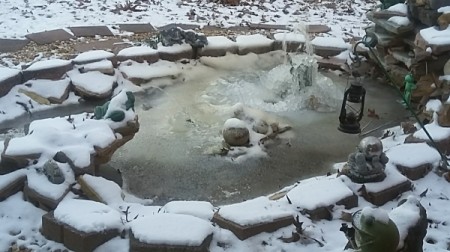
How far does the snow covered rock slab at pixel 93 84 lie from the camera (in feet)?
15.7

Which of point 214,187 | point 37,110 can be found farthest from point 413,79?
point 37,110

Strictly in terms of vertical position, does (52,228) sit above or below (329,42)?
above

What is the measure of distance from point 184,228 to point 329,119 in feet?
7.02

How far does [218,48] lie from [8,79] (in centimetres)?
194

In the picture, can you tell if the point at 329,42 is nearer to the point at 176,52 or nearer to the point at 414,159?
the point at 176,52

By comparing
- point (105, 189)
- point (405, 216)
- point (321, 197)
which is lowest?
point (105, 189)

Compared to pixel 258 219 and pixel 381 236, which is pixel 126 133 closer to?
pixel 258 219

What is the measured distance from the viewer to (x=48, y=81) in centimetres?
485

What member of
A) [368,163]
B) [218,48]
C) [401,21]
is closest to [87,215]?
[368,163]

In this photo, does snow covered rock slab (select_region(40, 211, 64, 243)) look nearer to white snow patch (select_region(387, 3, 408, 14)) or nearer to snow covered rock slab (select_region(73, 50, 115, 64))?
snow covered rock slab (select_region(73, 50, 115, 64))

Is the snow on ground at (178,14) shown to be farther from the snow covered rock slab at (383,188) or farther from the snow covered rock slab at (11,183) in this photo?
the snow covered rock slab at (383,188)

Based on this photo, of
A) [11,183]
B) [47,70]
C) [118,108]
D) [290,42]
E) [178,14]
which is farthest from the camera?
[178,14]

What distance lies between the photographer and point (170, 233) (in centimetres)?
276

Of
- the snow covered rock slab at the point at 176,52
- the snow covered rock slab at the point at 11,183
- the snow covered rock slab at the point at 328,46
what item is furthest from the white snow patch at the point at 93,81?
the snow covered rock slab at the point at 328,46
